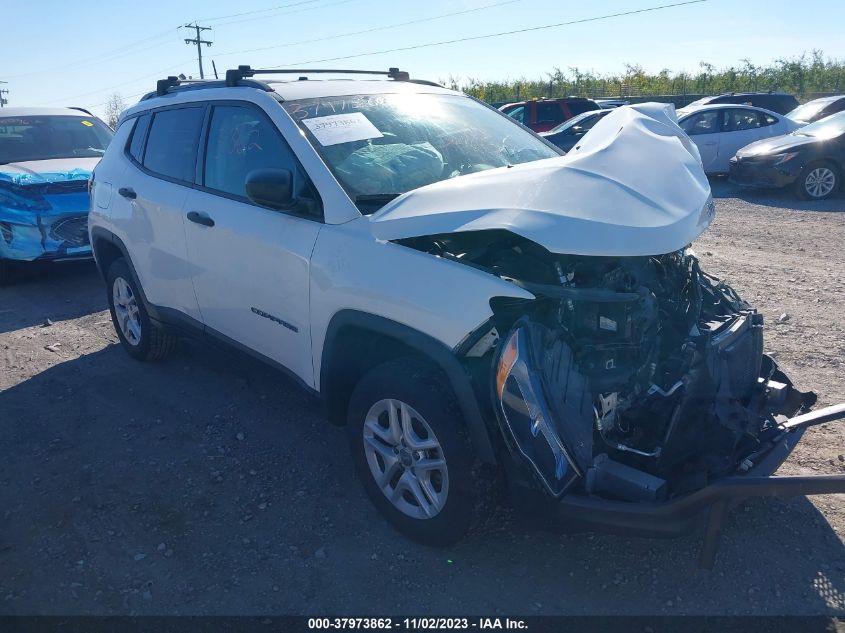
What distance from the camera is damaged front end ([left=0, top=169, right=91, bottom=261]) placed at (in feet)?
24.0

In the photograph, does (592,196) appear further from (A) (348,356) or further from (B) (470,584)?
(B) (470,584)

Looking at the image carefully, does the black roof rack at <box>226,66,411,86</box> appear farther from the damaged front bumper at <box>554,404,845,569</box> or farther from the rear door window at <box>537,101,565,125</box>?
the rear door window at <box>537,101,565,125</box>

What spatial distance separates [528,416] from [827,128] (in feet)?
38.6

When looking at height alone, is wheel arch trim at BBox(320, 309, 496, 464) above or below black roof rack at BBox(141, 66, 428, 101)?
below

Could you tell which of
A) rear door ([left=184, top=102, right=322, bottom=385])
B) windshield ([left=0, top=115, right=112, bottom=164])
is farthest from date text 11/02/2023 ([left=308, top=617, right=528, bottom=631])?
windshield ([left=0, top=115, right=112, bottom=164])

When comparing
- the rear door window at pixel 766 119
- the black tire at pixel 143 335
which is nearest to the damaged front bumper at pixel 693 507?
the black tire at pixel 143 335

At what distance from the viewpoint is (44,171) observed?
7625 mm

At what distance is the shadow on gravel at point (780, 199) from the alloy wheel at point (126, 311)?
967 centimetres

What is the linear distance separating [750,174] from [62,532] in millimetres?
11792

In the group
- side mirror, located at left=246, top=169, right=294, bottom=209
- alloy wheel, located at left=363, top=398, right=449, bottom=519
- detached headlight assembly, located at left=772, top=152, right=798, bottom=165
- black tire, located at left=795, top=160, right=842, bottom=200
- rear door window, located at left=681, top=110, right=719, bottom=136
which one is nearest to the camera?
alloy wheel, located at left=363, top=398, right=449, bottom=519

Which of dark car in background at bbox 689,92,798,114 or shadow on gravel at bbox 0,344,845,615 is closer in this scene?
shadow on gravel at bbox 0,344,845,615

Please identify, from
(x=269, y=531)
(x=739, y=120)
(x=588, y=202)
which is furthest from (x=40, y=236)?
(x=739, y=120)

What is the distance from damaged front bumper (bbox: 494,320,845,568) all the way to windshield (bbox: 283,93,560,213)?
118cm

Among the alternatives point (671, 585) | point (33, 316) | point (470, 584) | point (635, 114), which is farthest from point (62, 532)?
point (33, 316)
